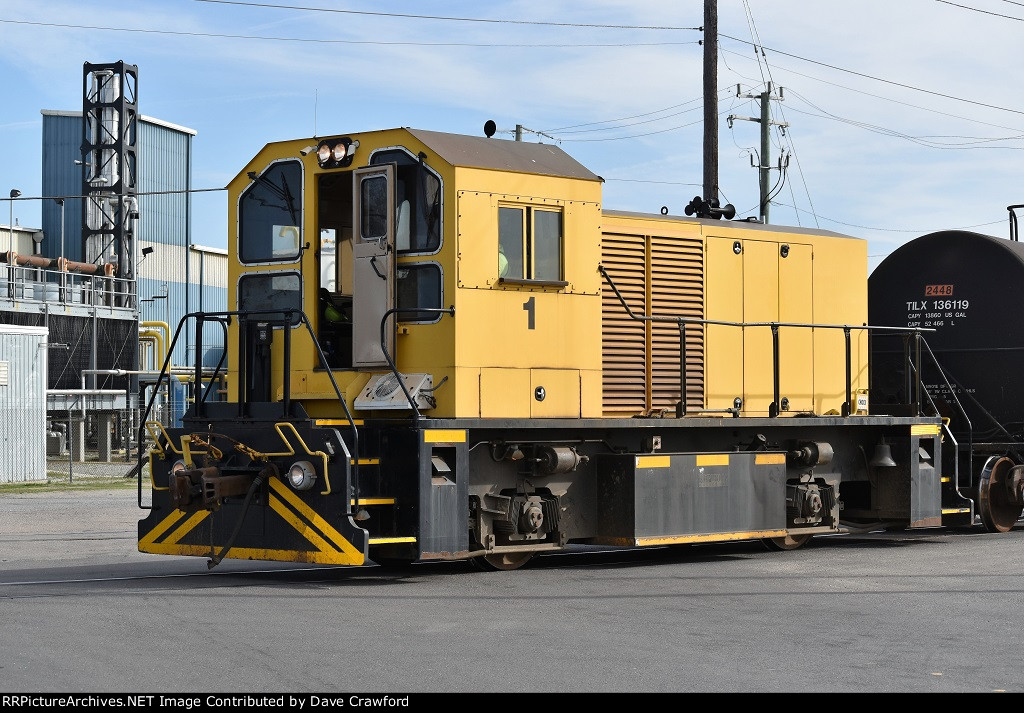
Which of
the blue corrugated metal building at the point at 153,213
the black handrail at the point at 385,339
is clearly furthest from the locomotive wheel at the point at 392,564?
the blue corrugated metal building at the point at 153,213

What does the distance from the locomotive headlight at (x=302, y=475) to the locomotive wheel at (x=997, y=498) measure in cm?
885

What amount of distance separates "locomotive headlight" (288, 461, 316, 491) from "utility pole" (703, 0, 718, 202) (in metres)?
12.0

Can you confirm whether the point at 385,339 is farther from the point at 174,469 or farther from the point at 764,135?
the point at 764,135

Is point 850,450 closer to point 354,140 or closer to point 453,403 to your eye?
point 453,403

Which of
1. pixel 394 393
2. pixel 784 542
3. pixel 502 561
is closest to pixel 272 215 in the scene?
pixel 394 393

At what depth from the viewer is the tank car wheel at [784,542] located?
13992 mm

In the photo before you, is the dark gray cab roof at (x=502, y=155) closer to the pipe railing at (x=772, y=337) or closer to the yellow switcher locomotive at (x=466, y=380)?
the yellow switcher locomotive at (x=466, y=380)

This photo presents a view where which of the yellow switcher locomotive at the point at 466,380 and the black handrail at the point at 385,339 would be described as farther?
the yellow switcher locomotive at the point at 466,380

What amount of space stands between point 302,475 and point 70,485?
1830cm

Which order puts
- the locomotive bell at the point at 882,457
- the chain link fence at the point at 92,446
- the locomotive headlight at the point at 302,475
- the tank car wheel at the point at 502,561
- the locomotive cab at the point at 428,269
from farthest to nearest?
the chain link fence at the point at 92,446 → the locomotive bell at the point at 882,457 → the tank car wheel at the point at 502,561 → the locomotive cab at the point at 428,269 → the locomotive headlight at the point at 302,475

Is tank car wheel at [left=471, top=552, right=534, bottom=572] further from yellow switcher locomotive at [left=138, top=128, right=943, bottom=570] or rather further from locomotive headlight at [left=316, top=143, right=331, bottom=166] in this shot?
locomotive headlight at [left=316, top=143, right=331, bottom=166]

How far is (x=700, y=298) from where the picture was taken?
13.9 meters

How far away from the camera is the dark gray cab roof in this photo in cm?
1136

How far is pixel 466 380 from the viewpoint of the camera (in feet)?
37.0
